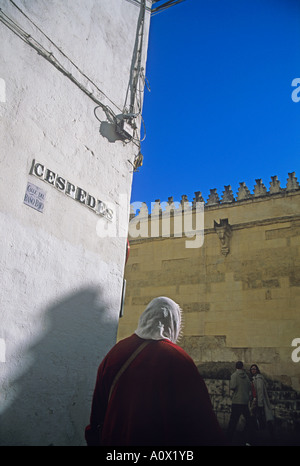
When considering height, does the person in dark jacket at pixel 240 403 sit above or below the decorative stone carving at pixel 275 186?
below

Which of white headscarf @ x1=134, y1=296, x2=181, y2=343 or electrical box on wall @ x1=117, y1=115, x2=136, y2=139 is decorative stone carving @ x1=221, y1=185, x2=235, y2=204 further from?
white headscarf @ x1=134, y1=296, x2=181, y2=343

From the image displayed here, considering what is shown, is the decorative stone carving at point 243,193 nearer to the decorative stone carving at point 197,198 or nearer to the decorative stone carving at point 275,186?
the decorative stone carving at point 275,186

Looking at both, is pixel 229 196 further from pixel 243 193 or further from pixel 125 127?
pixel 125 127

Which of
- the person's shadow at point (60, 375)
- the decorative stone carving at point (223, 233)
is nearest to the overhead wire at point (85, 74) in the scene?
the person's shadow at point (60, 375)

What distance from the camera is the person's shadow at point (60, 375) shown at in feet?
10.3

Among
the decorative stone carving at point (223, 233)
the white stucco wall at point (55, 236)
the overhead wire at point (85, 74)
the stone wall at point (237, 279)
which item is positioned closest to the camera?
the white stucco wall at point (55, 236)

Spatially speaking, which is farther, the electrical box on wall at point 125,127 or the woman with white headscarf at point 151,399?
the electrical box on wall at point 125,127

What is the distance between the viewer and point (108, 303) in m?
4.23

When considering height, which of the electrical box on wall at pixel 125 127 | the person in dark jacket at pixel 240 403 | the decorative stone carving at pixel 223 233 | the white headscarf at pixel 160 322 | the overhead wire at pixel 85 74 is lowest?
the person in dark jacket at pixel 240 403

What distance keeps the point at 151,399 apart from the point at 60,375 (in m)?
1.51

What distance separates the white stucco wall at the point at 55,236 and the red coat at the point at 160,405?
42.1 inches

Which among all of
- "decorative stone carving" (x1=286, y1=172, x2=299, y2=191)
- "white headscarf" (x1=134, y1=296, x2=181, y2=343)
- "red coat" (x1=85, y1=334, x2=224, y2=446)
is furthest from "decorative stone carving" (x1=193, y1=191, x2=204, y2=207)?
"red coat" (x1=85, y1=334, x2=224, y2=446)

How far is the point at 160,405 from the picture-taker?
2291 mm

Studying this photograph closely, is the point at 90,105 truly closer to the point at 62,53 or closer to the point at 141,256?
the point at 62,53
